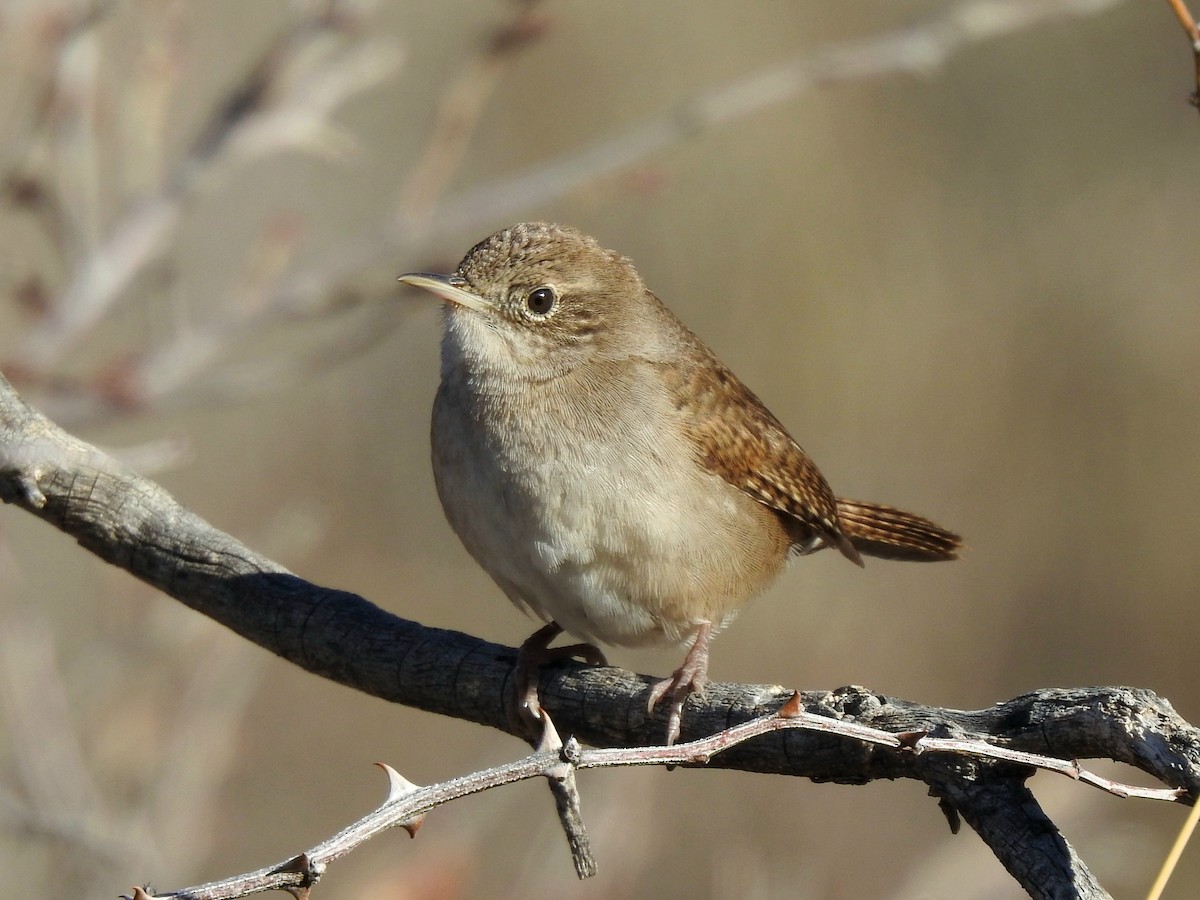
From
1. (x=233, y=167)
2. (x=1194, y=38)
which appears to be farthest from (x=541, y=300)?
(x=1194, y=38)

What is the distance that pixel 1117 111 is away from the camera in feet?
26.1

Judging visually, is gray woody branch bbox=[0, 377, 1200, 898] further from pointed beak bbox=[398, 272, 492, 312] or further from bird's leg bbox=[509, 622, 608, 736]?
pointed beak bbox=[398, 272, 492, 312]

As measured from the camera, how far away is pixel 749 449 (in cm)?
417

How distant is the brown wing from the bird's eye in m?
0.39

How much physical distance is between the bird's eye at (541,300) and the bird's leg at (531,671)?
0.90m

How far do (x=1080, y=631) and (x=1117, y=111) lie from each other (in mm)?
2936

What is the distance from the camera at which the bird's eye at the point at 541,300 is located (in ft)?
13.3

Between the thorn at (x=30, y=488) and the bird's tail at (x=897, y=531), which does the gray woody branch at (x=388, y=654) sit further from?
the bird's tail at (x=897, y=531)

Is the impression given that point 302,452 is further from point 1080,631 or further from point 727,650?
point 1080,631

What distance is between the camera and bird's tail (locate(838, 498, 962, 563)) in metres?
4.73

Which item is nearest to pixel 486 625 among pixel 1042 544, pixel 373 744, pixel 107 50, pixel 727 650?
pixel 373 744

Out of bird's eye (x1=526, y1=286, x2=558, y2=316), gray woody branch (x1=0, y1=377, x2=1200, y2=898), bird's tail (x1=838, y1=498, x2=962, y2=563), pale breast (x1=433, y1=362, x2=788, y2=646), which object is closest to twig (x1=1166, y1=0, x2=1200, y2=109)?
gray woody branch (x1=0, y1=377, x2=1200, y2=898)

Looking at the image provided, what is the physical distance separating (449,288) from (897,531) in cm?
181

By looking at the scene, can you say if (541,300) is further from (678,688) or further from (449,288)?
(678,688)
